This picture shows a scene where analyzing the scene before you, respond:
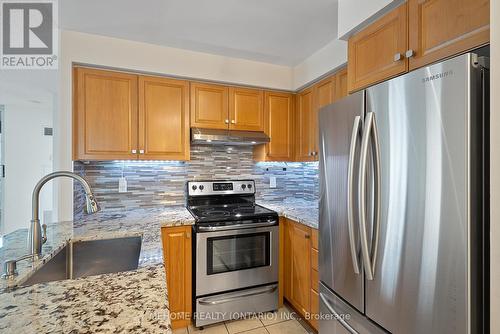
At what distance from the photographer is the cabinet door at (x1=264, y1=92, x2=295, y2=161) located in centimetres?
275

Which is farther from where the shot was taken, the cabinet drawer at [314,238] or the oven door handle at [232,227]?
the oven door handle at [232,227]

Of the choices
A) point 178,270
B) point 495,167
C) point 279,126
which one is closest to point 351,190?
point 495,167

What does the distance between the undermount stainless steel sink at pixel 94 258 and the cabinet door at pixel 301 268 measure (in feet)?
4.07

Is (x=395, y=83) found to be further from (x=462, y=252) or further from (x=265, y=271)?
(x=265, y=271)

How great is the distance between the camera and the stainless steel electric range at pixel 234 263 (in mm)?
2047

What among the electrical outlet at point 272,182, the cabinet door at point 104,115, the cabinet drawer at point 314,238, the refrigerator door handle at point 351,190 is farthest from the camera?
the electrical outlet at point 272,182

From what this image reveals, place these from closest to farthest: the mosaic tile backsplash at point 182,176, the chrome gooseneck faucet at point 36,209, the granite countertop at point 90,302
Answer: the granite countertop at point 90,302 → the chrome gooseneck faucet at point 36,209 → the mosaic tile backsplash at point 182,176

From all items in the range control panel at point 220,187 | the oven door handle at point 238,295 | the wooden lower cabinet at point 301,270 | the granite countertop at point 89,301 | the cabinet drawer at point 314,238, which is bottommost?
the oven door handle at point 238,295

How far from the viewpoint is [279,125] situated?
9.16ft

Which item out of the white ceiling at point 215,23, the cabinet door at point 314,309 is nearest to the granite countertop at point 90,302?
the cabinet door at point 314,309

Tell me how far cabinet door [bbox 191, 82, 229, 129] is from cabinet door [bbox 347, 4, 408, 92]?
4.28 feet

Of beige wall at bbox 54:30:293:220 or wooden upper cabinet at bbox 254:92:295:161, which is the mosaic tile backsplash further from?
wooden upper cabinet at bbox 254:92:295:161

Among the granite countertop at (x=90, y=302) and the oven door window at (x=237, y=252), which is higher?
the granite countertop at (x=90, y=302)

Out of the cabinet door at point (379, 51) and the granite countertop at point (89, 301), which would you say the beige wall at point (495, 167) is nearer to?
the cabinet door at point (379, 51)
